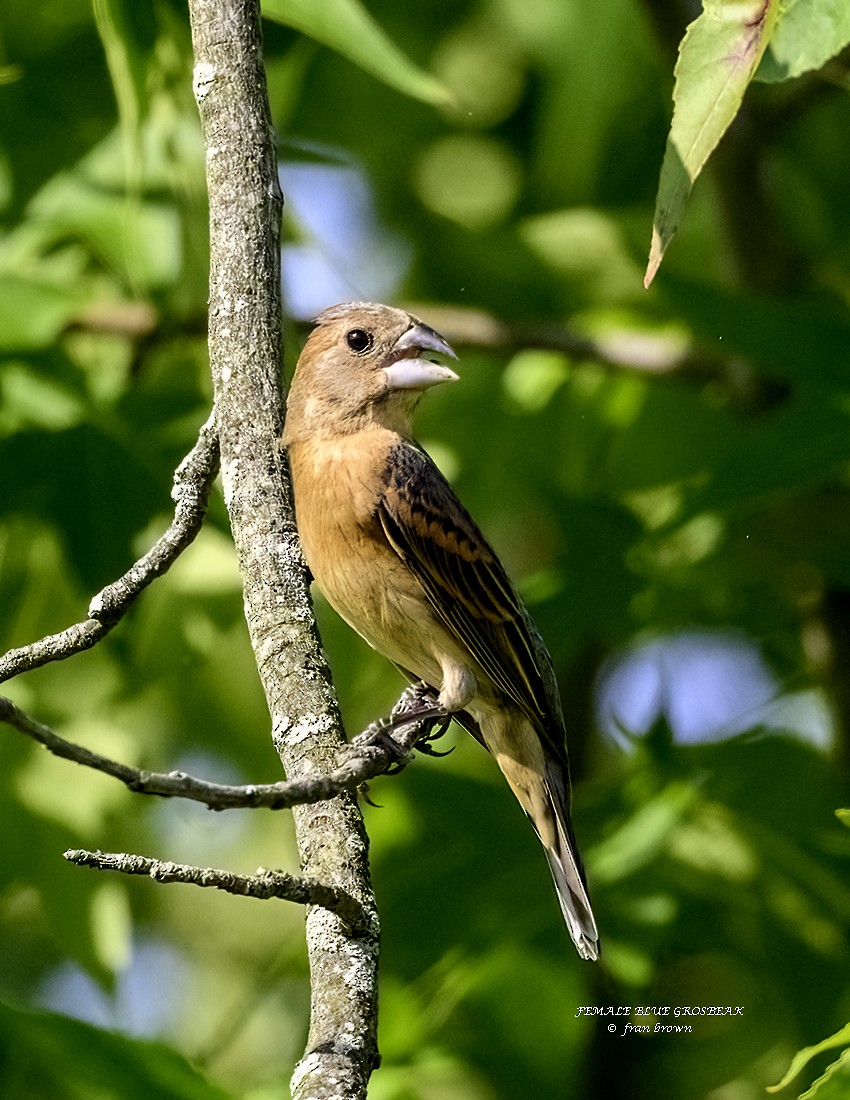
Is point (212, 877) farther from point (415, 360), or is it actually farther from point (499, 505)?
point (499, 505)

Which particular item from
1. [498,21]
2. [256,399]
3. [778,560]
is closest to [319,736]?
[256,399]

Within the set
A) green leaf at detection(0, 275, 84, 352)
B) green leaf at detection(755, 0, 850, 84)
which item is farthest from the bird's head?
green leaf at detection(755, 0, 850, 84)

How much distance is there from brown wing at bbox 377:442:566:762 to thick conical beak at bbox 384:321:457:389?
0.22m

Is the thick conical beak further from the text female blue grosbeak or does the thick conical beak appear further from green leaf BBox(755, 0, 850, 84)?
green leaf BBox(755, 0, 850, 84)

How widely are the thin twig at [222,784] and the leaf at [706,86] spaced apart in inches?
45.9

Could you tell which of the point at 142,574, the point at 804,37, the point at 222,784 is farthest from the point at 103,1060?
the point at 804,37

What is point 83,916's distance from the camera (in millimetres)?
4809

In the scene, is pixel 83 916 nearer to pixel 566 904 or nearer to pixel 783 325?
pixel 566 904

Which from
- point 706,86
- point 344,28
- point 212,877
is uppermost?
point 344,28

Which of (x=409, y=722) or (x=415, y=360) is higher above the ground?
(x=415, y=360)

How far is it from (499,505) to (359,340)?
127cm

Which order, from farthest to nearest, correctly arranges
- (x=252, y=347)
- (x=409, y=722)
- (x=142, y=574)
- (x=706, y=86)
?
(x=409, y=722) → (x=252, y=347) → (x=142, y=574) → (x=706, y=86)

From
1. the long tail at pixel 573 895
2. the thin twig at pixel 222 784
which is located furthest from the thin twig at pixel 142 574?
the long tail at pixel 573 895

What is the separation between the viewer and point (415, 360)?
15.6 feet
